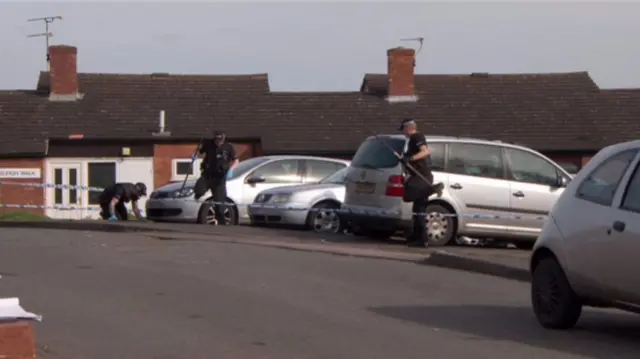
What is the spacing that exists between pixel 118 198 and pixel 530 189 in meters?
9.05

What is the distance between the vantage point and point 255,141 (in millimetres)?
39812

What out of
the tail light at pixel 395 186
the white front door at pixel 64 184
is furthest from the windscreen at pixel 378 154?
the white front door at pixel 64 184

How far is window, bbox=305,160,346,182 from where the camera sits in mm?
23844

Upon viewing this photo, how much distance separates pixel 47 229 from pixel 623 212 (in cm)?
1370

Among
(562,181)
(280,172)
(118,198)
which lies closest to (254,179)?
(280,172)

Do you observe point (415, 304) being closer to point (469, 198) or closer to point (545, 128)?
point (469, 198)

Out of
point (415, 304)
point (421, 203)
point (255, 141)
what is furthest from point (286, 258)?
point (255, 141)

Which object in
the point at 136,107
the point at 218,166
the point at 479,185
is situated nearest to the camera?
the point at 479,185

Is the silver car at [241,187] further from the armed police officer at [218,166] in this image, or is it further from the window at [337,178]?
the window at [337,178]

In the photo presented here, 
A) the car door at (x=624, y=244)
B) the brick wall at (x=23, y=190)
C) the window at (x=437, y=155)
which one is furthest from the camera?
the brick wall at (x=23, y=190)

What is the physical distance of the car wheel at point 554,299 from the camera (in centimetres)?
1000

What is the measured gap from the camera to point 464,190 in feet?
59.7

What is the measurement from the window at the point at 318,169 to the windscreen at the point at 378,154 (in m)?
4.94

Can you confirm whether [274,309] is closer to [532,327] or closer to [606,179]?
[532,327]
